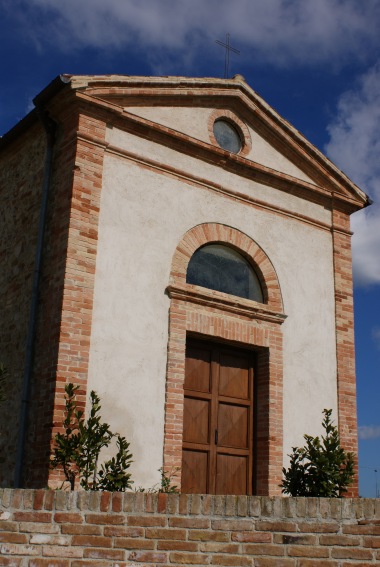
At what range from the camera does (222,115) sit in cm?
1097

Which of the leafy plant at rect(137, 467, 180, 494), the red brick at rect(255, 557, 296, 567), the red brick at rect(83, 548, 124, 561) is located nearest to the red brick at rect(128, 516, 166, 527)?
the red brick at rect(83, 548, 124, 561)

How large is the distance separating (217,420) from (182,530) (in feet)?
14.7

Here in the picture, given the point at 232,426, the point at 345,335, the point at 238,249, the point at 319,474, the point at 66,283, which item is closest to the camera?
the point at 319,474

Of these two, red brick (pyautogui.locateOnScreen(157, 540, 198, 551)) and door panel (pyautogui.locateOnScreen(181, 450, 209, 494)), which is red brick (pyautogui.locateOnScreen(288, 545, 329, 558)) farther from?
door panel (pyautogui.locateOnScreen(181, 450, 209, 494))

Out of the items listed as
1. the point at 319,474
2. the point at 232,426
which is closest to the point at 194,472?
the point at 232,426

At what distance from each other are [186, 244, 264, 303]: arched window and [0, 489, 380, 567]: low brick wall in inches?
194

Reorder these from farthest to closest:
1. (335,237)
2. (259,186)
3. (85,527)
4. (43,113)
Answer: (335,237)
(259,186)
(43,113)
(85,527)

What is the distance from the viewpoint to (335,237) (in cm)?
1177

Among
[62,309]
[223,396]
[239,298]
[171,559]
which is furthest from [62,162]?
[171,559]

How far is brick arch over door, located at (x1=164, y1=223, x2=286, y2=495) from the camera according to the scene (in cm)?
899

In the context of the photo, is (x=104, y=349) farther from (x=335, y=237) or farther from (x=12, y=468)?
(x=335, y=237)

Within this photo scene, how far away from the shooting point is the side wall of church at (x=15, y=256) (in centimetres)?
877

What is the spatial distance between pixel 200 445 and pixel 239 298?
218cm

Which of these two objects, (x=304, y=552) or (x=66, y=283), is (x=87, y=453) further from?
(x=304, y=552)
